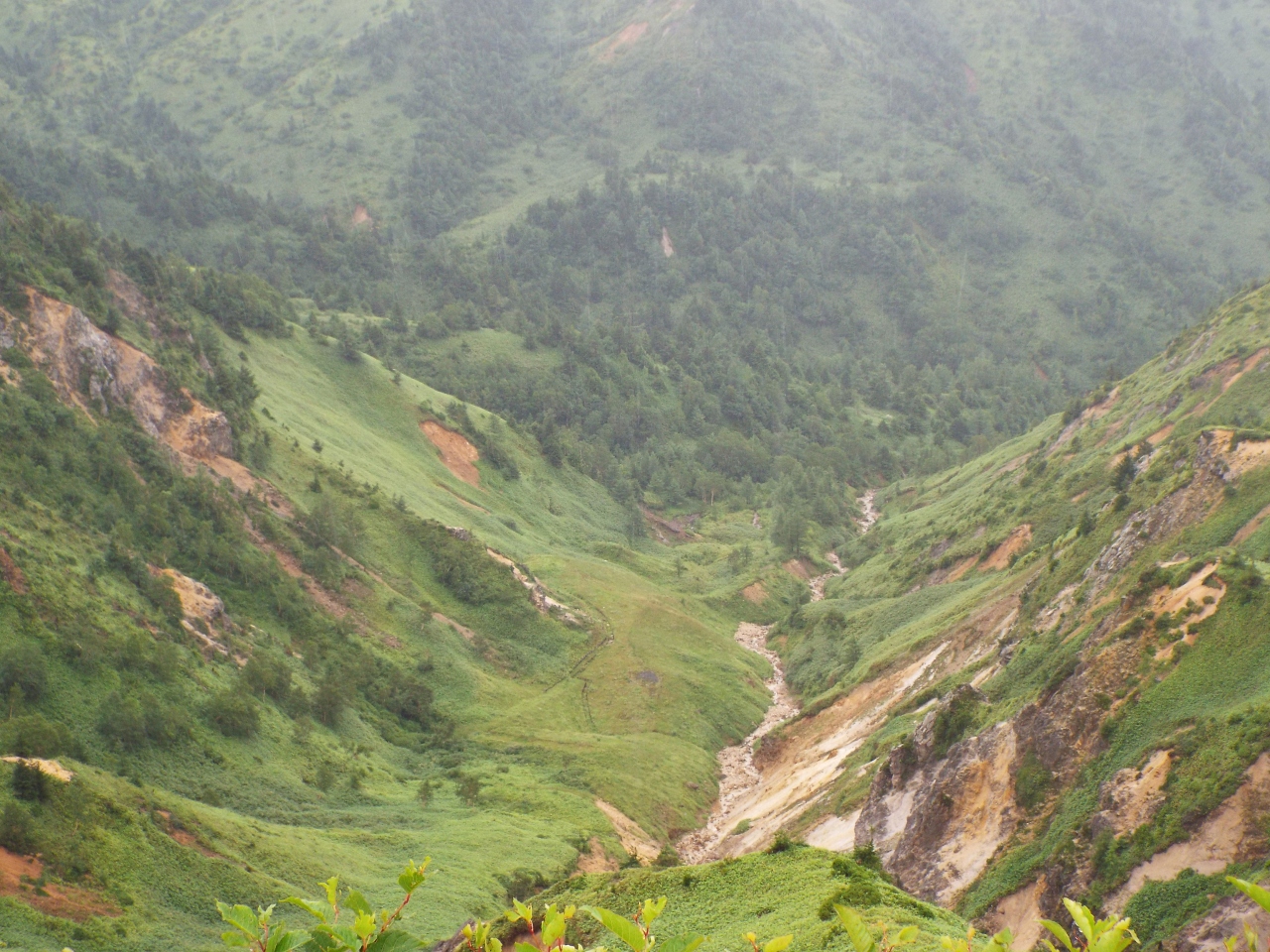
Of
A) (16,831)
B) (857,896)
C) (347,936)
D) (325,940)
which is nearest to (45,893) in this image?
(16,831)

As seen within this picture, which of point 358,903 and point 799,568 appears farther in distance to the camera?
point 799,568

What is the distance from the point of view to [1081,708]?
3141cm

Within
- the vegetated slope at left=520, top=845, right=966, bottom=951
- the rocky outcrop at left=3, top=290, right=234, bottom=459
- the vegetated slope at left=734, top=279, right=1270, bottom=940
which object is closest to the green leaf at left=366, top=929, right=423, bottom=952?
the vegetated slope at left=520, top=845, right=966, bottom=951

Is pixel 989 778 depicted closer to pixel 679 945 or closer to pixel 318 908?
pixel 679 945

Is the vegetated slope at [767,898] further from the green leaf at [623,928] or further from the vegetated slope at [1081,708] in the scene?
the green leaf at [623,928]

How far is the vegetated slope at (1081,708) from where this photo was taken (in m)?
24.7

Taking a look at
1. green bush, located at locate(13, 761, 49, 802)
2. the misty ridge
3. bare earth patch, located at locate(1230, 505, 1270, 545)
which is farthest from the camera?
bare earth patch, located at locate(1230, 505, 1270, 545)

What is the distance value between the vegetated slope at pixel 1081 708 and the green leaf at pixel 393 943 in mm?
19691

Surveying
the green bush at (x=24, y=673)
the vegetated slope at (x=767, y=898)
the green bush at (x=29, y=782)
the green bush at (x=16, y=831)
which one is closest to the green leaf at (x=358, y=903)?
the vegetated slope at (x=767, y=898)

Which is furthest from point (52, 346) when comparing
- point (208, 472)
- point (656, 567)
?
point (656, 567)

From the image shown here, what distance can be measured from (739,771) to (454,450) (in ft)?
173

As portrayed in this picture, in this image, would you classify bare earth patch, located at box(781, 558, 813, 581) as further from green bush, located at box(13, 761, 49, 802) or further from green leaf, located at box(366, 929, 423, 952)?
green leaf, located at box(366, 929, 423, 952)

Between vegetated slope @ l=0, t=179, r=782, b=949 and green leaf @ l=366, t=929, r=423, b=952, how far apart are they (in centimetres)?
2538

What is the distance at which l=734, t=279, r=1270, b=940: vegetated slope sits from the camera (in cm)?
2470
